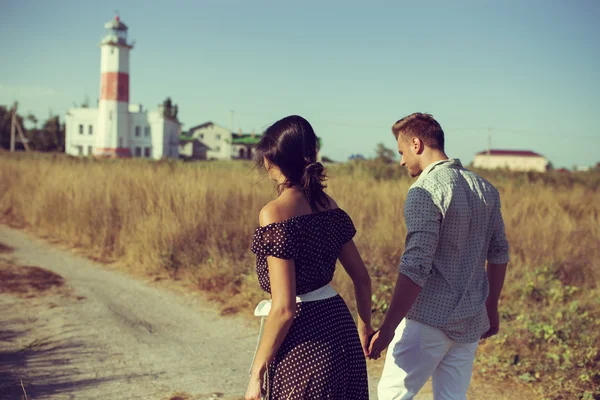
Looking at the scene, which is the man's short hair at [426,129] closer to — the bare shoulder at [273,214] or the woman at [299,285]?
the woman at [299,285]

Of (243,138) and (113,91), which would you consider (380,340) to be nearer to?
(113,91)

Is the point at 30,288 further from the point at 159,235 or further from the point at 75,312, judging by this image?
the point at 159,235

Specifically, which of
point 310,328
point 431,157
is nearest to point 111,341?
point 310,328

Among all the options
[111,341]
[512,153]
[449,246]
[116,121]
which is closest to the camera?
[449,246]

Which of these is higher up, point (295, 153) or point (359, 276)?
point (295, 153)

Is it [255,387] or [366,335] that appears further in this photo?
[366,335]

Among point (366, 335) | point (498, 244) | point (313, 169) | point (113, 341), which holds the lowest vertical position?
point (113, 341)

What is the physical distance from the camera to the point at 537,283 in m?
6.66

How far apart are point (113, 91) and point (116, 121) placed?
2.89 m

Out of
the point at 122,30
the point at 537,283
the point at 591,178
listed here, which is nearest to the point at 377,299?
the point at 537,283

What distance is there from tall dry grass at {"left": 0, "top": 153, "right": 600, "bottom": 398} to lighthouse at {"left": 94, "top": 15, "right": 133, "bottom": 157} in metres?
41.8

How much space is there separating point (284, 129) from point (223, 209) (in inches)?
254

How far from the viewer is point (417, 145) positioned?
2.63m

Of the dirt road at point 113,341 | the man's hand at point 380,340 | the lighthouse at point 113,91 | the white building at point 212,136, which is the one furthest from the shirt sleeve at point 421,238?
the white building at point 212,136
